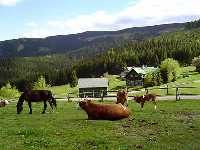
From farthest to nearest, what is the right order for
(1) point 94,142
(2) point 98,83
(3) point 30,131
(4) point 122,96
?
(2) point 98,83, (4) point 122,96, (3) point 30,131, (1) point 94,142

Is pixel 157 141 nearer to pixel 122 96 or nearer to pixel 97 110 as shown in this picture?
pixel 97 110


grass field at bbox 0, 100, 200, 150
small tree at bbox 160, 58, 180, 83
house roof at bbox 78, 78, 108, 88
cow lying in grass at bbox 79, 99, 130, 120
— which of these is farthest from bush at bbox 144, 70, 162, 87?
grass field at bbox 0, 100, 200, 150

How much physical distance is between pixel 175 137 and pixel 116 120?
282 inches

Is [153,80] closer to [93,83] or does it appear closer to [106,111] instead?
[93,83]

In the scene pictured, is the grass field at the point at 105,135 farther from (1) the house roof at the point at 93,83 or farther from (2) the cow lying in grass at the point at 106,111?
(1) the house roof at the point at 93,83

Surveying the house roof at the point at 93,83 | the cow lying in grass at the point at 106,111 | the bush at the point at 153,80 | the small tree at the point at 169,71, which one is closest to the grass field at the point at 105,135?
the cow lying in grass at the point at 106,111

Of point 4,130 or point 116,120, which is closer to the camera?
point 4,130

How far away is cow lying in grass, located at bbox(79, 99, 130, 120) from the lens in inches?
1045

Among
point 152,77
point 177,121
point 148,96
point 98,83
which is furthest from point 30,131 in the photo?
point 152,77

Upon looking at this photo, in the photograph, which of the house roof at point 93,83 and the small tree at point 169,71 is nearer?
the house roof at point 93,83

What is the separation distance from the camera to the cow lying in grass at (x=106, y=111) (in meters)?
26.5

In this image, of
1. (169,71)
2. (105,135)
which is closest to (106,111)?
(105,135)

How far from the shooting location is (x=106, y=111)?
2656cm

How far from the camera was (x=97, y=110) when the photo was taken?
26953 millimetres
